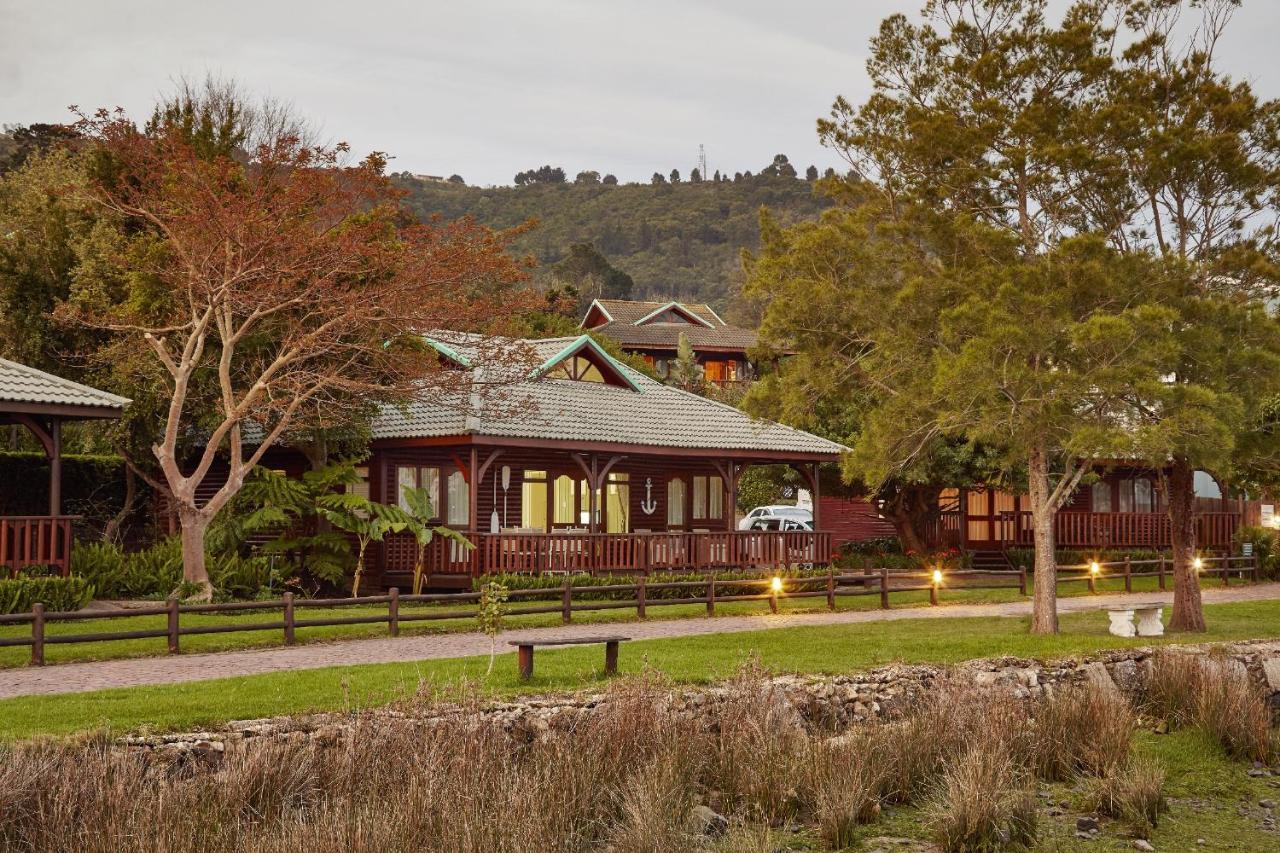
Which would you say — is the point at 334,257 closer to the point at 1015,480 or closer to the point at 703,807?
the point at 703,807

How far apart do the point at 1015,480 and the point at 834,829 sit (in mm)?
26450

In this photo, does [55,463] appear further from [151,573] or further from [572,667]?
[572,667]

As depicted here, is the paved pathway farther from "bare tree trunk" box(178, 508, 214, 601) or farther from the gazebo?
the gazebo

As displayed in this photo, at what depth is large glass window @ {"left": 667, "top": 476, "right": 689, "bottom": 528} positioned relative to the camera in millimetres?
35156

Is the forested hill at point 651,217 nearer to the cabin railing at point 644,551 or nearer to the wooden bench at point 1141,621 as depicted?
the cabin railing at point 644,551

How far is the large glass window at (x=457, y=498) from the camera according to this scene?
30922 mm

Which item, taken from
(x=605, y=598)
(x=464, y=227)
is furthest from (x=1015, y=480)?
(x=464, y=227)

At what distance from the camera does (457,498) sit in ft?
102

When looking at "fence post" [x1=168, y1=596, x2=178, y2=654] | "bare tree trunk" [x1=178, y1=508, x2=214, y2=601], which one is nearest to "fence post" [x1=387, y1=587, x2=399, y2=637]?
"fence post" [x1=168, y1=596, x2=178, y2=654]

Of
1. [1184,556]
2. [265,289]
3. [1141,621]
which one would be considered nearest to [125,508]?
[265,289]

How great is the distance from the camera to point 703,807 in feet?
43.2

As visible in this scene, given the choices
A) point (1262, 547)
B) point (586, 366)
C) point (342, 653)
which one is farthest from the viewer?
point (1262, 547)

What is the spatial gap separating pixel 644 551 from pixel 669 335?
4651 centimetres

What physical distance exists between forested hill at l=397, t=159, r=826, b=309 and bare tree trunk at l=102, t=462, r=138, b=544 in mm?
108005
